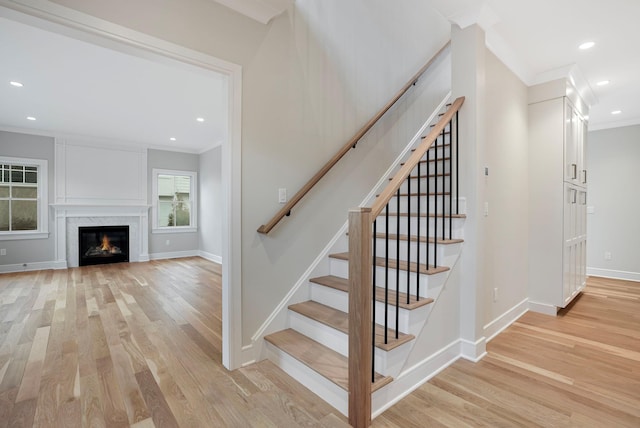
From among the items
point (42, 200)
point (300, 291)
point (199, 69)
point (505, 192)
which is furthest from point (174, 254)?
point (505, 192)

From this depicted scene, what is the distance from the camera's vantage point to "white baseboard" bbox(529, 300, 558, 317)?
3.26 metres

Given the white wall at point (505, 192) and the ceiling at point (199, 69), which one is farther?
the white wall at point (505, 192)

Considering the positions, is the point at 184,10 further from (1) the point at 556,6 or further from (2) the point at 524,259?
(2) the point at 524,259

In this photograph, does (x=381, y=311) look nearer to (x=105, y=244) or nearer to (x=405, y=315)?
(x=405, y=315)

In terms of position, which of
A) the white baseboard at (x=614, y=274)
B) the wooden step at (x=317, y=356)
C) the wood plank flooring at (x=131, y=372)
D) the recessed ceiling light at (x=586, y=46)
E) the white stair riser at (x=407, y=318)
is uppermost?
the recessed ceiling light at (x=586, y=46)

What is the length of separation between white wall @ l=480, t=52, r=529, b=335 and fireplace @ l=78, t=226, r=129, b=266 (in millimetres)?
7017

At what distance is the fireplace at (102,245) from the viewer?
20.4 ft

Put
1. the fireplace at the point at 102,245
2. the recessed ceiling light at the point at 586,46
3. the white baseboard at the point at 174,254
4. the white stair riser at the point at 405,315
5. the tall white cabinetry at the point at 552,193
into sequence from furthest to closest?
the white baseboard at the point at 174,254, the fireplace at the point at 102,245, the tall white cabinetry at the point at 552,193, the recessed ceiling light at the point at 586,46, the white stair riser at the point at 405,315

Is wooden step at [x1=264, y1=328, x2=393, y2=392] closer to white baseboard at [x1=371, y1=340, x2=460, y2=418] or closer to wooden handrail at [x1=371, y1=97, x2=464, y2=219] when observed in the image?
white baseboard at [x1=371, y1=340, x2=460, y2=418]

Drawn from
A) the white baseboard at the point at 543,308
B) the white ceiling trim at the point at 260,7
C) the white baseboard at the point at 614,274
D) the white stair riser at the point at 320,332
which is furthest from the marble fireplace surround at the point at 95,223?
the white baseboard at the point at 614,274

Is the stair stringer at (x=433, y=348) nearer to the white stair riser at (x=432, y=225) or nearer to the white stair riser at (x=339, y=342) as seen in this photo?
the white stair riser at (x=339, y=342)

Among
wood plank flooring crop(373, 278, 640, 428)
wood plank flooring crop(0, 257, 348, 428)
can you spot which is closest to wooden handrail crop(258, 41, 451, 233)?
wood plank flooring crop(0, 257, 348, 428)

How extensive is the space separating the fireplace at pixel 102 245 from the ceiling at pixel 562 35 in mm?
7138

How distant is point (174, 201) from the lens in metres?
7.34
